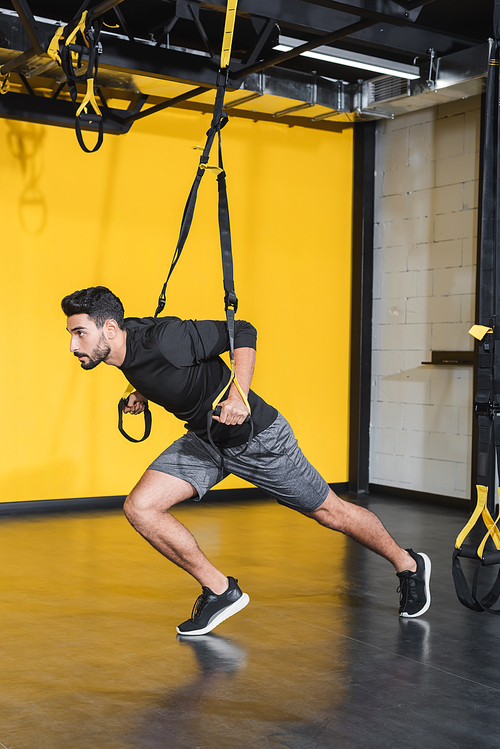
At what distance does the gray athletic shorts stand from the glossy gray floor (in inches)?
21.8

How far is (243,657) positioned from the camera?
2.96 meters

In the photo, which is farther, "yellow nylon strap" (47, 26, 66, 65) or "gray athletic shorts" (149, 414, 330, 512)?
"yellow nylon strap" (47, 26, 66, 65)

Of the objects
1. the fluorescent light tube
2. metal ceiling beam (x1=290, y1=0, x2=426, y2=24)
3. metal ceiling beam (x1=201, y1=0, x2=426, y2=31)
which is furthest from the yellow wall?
metal ceiling beam (x1=290, y1=0, x2=426, y2=24)

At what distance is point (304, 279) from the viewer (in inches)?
275

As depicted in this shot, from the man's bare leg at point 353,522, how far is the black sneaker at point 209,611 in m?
0.44

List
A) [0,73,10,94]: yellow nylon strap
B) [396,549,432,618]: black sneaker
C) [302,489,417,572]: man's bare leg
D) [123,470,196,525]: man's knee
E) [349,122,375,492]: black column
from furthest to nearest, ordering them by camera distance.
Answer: [349,122,375,492]: black column, [0,73,10,94]: yellow nylon strap, [396,549,432,618]: black sneaker, [302,489,417,572]: man's bare leg, [123,470,196,525]: man's knee

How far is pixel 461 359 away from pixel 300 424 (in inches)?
56.4

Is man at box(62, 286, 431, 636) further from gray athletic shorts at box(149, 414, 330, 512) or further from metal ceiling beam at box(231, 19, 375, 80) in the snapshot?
metal ceiling beam at box(231, 19, 375, 80)

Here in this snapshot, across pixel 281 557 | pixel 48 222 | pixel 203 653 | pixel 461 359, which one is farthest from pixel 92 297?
pixel 461 359

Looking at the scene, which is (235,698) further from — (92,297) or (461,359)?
(461,359)

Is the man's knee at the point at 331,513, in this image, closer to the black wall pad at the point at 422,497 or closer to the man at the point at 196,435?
the man at the point at 196,435

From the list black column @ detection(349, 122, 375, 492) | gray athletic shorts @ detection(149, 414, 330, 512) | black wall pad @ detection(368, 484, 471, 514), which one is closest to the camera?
gray athletic shorts @ detection(149, 414, 330, 512)

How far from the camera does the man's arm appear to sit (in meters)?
2.85

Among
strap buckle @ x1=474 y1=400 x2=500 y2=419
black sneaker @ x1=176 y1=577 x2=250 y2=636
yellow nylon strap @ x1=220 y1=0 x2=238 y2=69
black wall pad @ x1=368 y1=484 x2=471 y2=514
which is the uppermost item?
yellow nylon strap @ x1=220 y1=0 x2=238 y2=69
